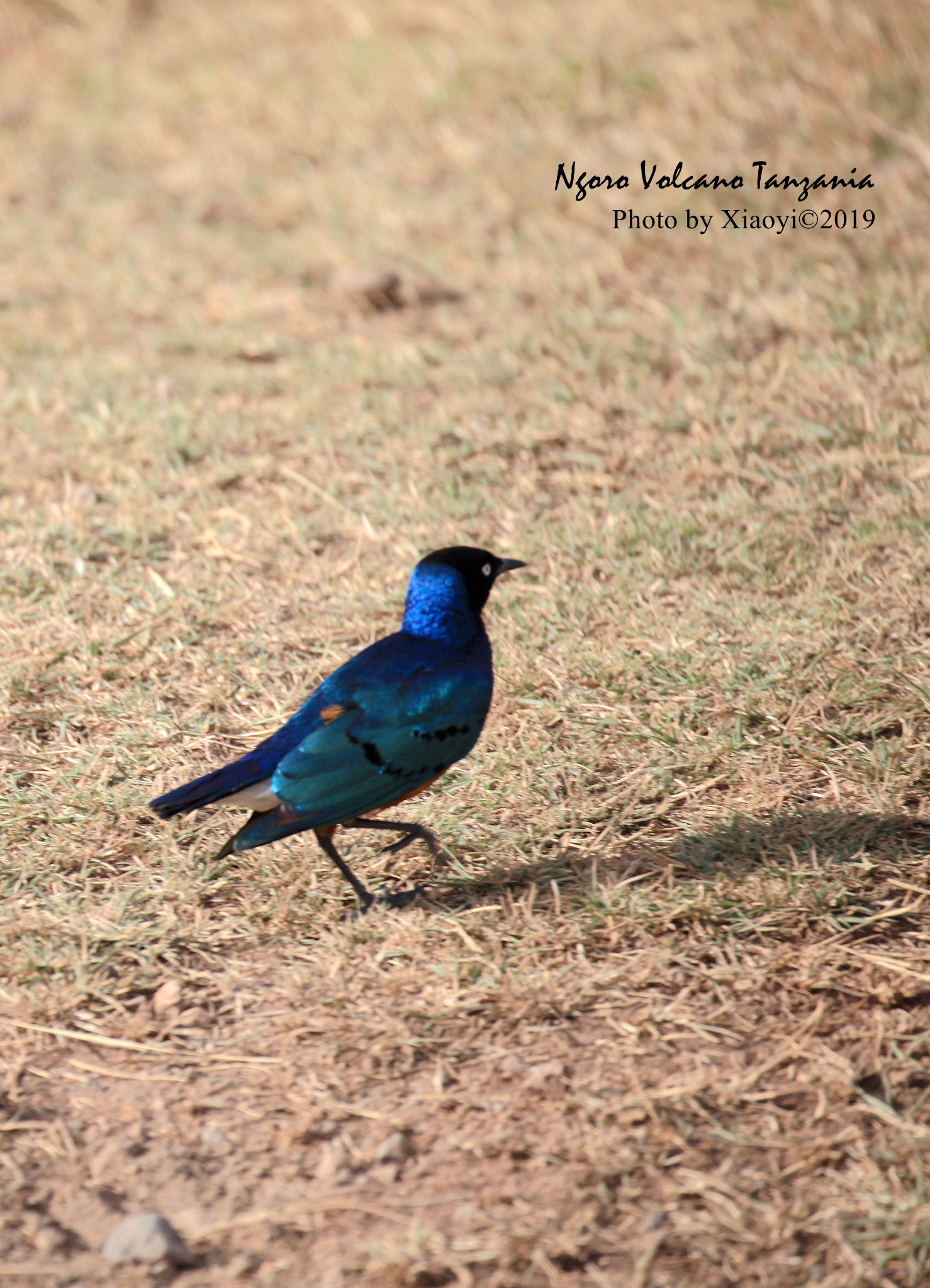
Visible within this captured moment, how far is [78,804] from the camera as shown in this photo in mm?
3859

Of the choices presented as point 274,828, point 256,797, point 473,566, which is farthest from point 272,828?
point 473,566

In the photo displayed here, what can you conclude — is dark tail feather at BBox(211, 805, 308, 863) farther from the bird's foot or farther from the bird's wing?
the bird's foot

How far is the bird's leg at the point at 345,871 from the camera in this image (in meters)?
3.41

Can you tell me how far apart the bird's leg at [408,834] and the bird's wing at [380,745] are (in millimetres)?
154

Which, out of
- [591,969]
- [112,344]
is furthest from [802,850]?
[112,344]

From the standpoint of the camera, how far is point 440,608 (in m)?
3.64

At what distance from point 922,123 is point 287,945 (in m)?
6.57

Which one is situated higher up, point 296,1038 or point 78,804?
point 78,804

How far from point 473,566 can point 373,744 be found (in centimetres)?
67

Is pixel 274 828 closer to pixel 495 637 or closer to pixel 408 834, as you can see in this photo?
pixel 408 834

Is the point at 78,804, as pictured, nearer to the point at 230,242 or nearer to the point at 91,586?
the point at 91,586

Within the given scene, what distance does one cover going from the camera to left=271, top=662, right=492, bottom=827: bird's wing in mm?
3256

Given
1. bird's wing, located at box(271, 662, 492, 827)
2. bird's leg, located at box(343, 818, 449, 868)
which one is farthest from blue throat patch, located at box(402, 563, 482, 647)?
bird's leg, located at box(343, 818, 449, 868)

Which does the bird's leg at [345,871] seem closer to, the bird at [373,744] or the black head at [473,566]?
the bird at [373,744]
